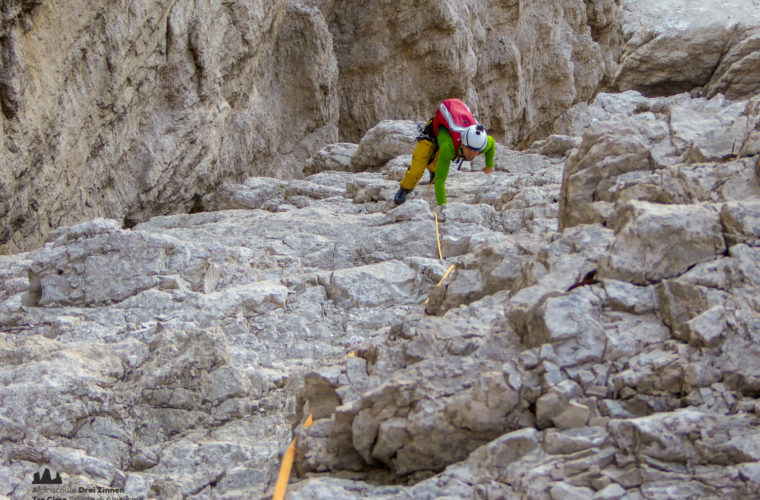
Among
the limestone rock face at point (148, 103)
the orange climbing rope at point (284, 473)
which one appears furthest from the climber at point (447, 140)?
the orange climbing rope at point (284, 473)

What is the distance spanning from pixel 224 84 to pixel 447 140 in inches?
245

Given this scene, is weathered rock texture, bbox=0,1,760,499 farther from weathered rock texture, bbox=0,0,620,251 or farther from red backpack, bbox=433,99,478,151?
red backpack, bbox=433,99,478,151

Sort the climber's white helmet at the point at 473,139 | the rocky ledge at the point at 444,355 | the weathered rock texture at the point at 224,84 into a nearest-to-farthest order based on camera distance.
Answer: the rocky ledge at the point at 444,355 → the climber's white helmet at the point at 473,139 → the weathered rock texture at the point at 224,84

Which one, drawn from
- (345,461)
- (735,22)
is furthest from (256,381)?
(735,22)

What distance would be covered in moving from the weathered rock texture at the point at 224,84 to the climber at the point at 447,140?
476 centimetres

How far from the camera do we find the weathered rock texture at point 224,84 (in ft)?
28.9

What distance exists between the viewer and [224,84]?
13.4 m

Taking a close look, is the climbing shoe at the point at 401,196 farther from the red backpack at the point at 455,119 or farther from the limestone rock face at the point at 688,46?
the limestone rock face at the point at 688,46

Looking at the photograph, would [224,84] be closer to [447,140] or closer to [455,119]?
[447,140]

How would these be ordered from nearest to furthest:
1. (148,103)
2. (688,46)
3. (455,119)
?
(455,119), (148,103), (688,46)

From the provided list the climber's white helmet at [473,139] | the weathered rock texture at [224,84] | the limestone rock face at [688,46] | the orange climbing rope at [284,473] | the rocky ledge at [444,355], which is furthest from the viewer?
the limestone rock face at [688,46]

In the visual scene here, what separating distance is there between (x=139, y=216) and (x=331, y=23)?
846 cm

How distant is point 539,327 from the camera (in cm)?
355

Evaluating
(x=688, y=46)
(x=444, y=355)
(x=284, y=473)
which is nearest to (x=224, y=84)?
(x=444, y=355)
